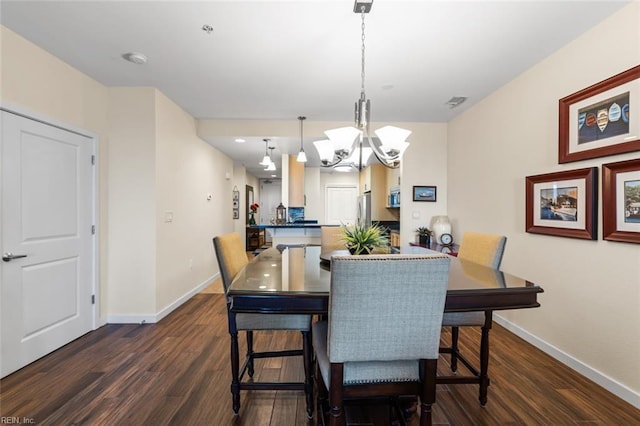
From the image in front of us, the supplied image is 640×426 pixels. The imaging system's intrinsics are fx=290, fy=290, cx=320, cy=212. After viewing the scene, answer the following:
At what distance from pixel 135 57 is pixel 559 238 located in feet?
12.8

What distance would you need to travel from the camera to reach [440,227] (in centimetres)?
402

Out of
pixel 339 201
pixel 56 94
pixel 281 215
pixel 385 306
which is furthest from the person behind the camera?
pixel 339 201

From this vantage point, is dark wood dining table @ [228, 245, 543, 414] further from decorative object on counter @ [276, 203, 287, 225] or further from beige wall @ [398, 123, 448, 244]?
decorative object on counter @ [276, 203, 287, 225]

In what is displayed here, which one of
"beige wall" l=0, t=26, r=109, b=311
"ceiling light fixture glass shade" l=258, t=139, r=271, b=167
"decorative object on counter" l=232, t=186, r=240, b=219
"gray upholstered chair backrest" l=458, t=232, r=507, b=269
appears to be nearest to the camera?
"gray upholstered chair backrest" l=458, t=232, r=507, b=269

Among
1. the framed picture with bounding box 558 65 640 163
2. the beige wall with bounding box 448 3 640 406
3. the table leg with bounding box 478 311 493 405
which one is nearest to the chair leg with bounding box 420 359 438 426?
the table leg with bounding box 478 311 493 405

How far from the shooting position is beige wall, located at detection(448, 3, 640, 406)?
1.90 meters

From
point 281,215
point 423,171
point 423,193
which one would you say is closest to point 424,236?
→ point 423,193

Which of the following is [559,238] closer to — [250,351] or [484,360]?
[484,360]

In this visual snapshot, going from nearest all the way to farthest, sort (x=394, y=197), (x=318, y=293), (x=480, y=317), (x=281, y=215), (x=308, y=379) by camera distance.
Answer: (x=318, y=293) < (x=308, y=379) < (x=480, y=317) < (x=281, y=215) < (x=394, y=197)

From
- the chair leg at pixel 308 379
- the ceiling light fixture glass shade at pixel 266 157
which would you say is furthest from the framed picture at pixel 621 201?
the ceiling light fixture glass shade at pixel 266 157

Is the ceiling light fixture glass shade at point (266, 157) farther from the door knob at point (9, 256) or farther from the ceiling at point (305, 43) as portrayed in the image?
the door knob at point (9, 256)

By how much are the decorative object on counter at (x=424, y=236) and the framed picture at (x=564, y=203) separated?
58.2 inches

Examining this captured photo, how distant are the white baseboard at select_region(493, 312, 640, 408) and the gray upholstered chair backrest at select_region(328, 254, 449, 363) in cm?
171

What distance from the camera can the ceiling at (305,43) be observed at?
1.91 metres
